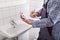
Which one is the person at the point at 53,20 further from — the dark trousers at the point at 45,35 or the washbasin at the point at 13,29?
the washbasin at the point at 13,29

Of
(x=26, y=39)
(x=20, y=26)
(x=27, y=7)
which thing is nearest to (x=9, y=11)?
(x=20, y=26)

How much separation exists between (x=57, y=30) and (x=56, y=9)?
0.55ft

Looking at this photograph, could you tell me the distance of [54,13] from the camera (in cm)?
70

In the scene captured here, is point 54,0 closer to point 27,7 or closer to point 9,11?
point 9,11

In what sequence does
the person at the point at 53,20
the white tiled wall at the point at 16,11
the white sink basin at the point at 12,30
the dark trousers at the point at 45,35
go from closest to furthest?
the person at the point at 53,20, the dark trousers at the point at 45,35, the white sink basin at the point at 12,30, the white tiled wall at the point at 16,11

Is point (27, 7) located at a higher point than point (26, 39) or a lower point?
higher

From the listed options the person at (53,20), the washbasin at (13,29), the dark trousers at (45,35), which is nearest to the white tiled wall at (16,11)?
the washbasin at (13,29)

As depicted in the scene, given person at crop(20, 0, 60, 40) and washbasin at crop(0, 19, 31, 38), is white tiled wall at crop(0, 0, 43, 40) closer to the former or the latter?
washbasin at crop(0, 19, 31, 38)

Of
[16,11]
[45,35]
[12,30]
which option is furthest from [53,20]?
[16,11]

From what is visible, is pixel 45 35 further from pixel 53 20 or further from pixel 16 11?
pixel 16 11

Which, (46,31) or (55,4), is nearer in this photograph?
(55,4)

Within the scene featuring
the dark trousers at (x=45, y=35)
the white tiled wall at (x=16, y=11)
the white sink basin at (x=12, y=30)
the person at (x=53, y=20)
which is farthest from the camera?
the white tiled wall at (x=16, y=11)

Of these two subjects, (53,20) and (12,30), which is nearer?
(53,20)

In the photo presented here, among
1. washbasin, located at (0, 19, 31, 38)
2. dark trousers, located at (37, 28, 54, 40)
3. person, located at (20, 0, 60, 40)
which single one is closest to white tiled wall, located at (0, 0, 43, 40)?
→ washbasin, located at (0, 19, 31, 38)
